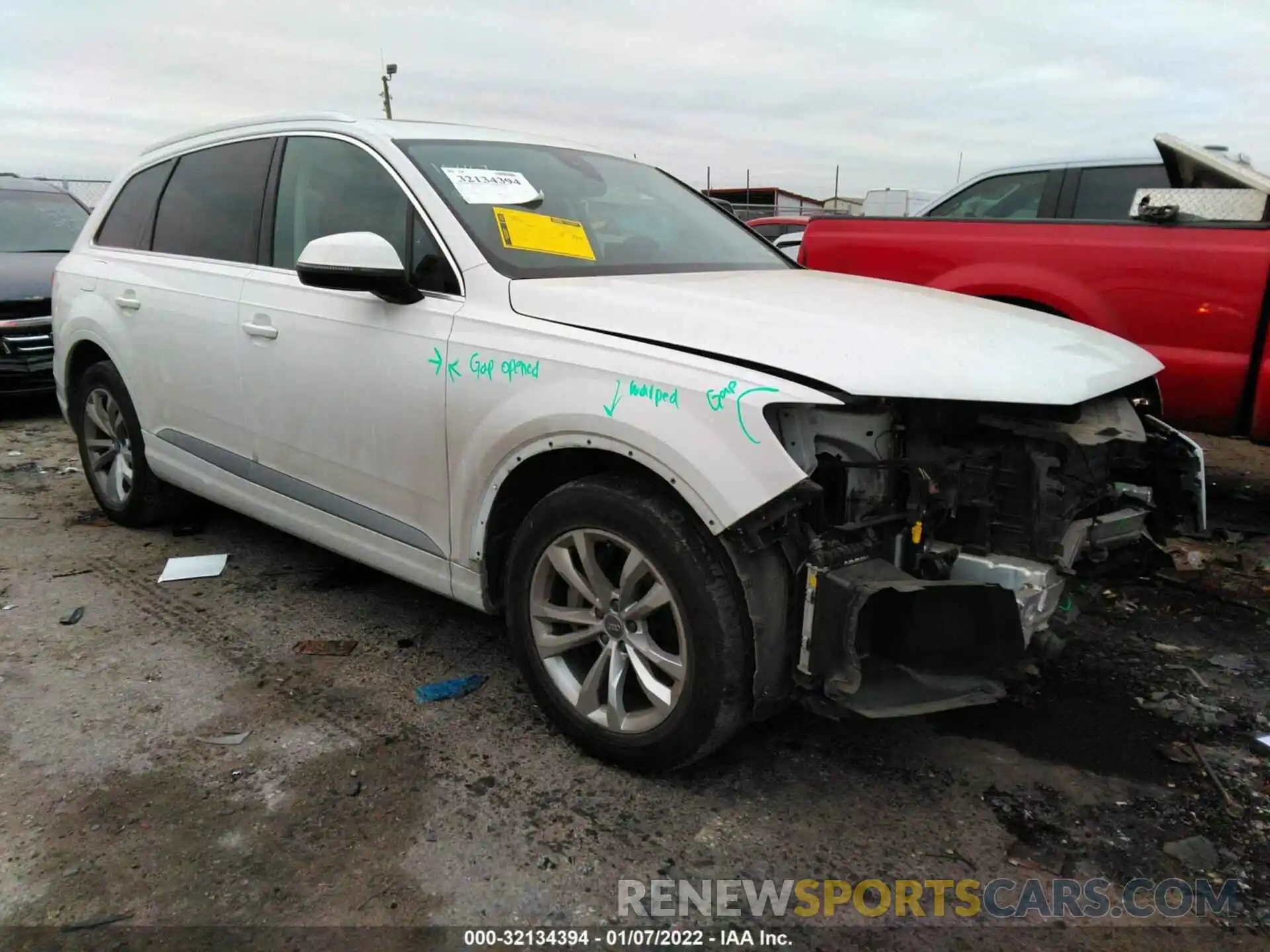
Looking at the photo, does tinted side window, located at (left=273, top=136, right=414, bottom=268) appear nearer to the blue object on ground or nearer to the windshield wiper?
the windshield wiper

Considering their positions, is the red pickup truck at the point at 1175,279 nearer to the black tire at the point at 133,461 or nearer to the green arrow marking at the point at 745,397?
the green arrow marking at the point at 745,397

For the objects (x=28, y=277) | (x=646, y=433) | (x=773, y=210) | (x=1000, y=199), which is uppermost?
(x=1000, y=199)

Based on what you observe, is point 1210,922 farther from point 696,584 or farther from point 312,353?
point 312,353

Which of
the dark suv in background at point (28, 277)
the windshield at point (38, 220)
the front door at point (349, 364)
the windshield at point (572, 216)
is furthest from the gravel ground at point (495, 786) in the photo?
the windshield at point (38, 220)

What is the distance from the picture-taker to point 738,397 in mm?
2154

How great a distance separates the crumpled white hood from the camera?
2.21m

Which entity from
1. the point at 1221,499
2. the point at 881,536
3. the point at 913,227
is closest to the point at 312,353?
the point at 881,536

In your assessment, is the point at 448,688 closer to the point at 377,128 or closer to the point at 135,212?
the point at 377,128

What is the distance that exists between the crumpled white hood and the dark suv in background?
5.64m

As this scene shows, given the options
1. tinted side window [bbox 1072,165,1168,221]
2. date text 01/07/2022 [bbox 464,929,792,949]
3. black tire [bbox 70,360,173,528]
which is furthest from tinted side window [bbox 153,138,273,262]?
tinted side window [bbox 1072,165,1168,221]

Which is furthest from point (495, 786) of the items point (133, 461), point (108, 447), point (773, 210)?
point (773, 210)

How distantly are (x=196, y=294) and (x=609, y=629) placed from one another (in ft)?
7.78

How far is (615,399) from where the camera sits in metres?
2.35

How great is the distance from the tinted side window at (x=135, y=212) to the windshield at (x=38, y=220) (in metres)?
4.37
